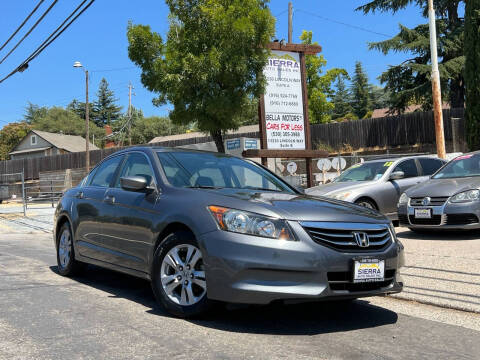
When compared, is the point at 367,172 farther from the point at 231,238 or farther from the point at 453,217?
the point at 231,238

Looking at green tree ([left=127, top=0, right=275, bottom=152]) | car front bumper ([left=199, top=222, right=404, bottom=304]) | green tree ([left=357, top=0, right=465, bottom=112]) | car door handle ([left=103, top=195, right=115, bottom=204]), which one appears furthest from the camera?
green tree ([left=357, top=0, right=465, bottom=112])

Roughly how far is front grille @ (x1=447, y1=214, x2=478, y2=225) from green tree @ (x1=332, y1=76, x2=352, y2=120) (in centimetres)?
7795

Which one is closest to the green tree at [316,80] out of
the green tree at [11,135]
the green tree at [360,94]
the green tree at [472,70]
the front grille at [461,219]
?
the green tree at [472,70]

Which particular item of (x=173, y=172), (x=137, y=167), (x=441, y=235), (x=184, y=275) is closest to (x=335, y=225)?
(x=184, y=275)

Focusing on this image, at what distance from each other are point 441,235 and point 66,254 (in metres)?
6.10

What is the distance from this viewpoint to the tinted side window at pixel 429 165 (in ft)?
37.1

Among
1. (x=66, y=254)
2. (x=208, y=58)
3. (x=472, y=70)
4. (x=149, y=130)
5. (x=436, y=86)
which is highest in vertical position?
(x=149, y=130)

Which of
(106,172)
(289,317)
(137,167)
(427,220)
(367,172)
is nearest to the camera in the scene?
(289,317)

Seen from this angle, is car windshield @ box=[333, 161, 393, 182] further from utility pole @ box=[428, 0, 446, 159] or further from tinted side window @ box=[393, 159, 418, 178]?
utility pole @ box=[428, 0, 446, 159]

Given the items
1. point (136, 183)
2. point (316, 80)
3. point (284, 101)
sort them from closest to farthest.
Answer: point (136, 183) < point (284, 101) < point (316, 80)

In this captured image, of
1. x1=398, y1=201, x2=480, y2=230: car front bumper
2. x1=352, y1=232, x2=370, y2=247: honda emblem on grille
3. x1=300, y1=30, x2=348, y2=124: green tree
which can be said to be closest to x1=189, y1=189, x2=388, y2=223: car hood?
x1=352, y1=232, x2=370, y2=247: honda emblem on grille

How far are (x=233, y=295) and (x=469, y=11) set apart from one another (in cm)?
1933

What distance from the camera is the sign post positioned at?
12.5 m

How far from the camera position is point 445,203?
8383mm
